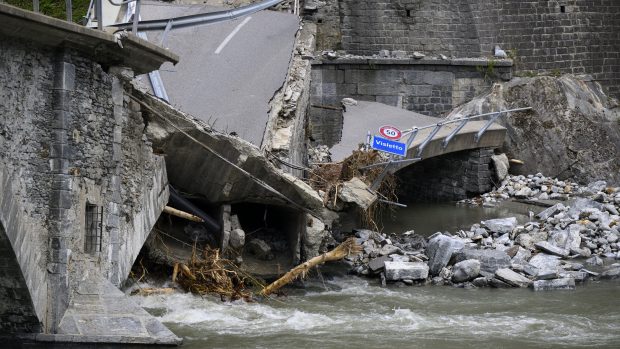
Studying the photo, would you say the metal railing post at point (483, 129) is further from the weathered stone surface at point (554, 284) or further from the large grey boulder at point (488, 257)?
the weathered stone surface at point (554, 284)

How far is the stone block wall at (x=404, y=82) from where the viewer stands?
77.0 feet

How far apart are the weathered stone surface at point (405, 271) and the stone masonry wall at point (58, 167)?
15.3 ft

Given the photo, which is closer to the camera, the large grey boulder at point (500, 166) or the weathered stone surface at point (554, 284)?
the weathered stone surface at point (554, 284)

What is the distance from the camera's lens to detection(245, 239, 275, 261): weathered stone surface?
1477cm

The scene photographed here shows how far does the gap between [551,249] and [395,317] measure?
4655mm

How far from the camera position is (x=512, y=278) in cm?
1502

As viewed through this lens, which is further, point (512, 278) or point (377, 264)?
point (377, 264)

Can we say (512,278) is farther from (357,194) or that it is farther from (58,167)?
(58,167)

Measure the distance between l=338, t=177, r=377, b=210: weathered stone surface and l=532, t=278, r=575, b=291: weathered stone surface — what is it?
268 cm

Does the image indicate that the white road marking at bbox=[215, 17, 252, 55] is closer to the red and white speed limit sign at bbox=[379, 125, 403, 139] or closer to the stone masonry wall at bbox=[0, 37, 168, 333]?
the red and white speed limit sign at bbox=[379, 125, 403, 139]

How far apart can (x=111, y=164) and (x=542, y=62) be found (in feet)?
50.8

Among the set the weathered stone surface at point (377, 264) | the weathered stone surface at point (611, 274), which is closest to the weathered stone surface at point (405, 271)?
the weathered stone surface at point (377, 264)

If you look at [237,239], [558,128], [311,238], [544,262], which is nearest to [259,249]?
[237,239]

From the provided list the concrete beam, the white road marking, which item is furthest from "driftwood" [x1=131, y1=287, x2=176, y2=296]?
the white road marking
